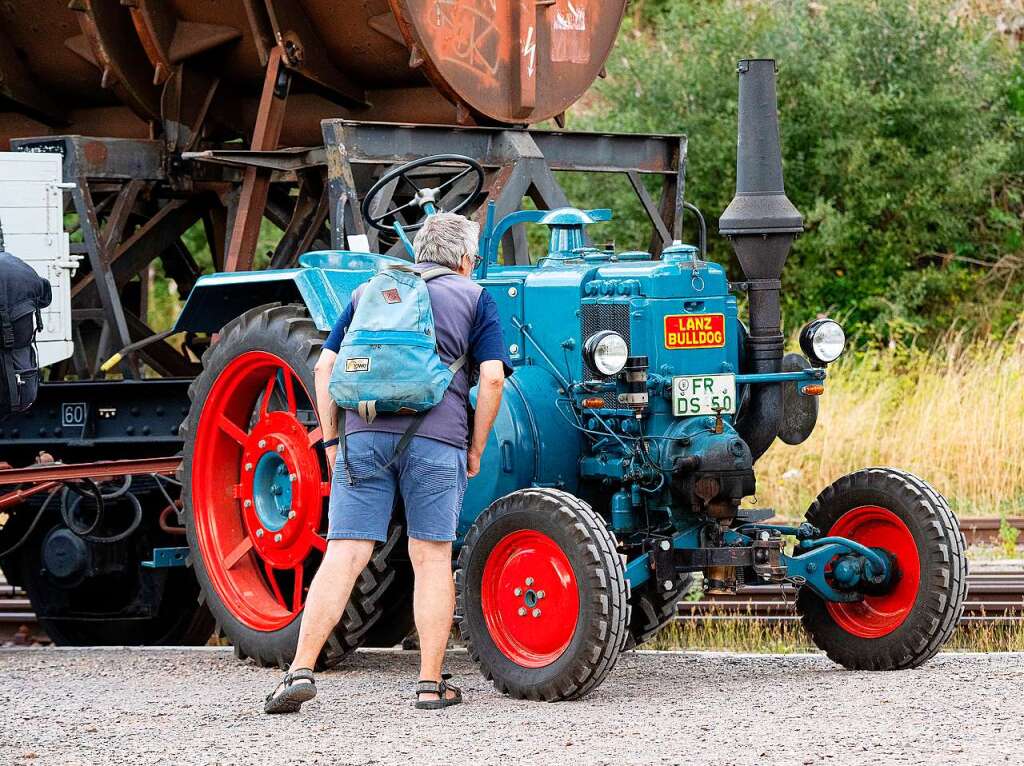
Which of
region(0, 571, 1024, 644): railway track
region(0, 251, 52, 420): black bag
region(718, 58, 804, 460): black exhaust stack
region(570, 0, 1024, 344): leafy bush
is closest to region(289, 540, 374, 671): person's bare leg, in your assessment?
region(718, 58, 804, 460): black exhaust stack

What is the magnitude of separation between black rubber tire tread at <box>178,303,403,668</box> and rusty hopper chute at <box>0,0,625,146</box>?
66.3 inches

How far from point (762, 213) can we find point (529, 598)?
1.71 meters

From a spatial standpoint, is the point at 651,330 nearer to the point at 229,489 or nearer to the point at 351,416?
the point at 351,416

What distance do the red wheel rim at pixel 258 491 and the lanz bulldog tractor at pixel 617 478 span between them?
14 mm

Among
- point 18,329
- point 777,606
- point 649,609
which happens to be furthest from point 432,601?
point 777,606

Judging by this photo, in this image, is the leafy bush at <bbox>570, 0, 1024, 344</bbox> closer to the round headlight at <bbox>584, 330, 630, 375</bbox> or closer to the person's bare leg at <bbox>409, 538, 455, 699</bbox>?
the round headlight at <bbox>584, 330, 630, 375</bbox>

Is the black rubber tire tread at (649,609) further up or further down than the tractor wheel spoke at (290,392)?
further down

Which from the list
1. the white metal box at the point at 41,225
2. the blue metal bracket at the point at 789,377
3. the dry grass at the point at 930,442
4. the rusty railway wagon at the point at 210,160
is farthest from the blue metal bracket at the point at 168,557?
the dry grass at the point at 930,442

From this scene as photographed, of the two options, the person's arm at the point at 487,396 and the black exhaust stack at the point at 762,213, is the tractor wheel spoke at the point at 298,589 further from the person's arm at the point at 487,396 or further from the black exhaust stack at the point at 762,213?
the black exhaust stack at the point at 762,213

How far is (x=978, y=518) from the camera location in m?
10.9

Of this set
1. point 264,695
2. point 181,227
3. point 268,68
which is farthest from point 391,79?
point 264,695

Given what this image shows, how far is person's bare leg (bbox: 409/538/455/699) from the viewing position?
19.7 feet

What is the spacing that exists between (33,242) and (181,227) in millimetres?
1641

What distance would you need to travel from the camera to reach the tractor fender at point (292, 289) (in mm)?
6969
